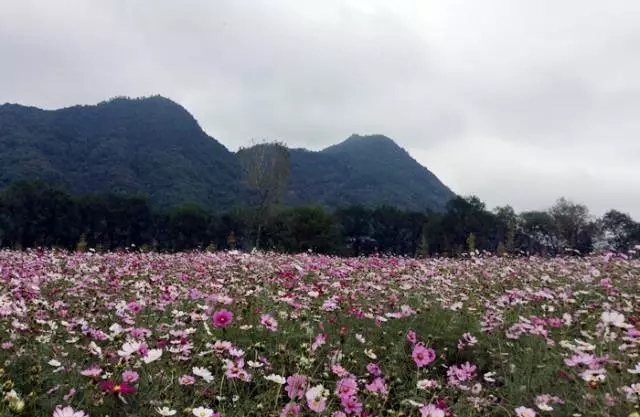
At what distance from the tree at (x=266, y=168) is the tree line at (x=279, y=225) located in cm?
64

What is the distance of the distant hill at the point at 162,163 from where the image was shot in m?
60.3

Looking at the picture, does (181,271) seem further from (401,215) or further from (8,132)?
(8,132)

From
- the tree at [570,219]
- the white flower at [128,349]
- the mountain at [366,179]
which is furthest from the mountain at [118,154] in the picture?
the white flower at [128,349]

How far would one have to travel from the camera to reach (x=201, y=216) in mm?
44719

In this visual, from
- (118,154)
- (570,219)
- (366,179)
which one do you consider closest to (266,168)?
(570,219)

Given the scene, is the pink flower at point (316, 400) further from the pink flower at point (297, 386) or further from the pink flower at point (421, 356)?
the pink flower at point (421, 356)

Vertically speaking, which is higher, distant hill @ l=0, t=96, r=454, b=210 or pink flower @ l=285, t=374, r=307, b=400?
distant hill @ l=0, t=96, r=454, b=210

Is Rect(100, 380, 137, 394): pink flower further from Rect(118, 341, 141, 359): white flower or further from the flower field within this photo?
Rect(118, 341, 141, 359): white flower

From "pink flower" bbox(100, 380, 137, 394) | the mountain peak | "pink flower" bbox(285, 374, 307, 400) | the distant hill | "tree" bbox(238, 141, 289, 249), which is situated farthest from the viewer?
the mountain peak

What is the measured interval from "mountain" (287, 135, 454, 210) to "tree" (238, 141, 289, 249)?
42797mm

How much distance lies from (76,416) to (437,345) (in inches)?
108

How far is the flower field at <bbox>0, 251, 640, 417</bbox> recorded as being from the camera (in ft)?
7.43

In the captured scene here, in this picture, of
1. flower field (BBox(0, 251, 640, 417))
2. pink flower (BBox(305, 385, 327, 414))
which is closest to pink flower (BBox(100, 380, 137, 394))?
flower field (BBox(0, 251, 640, 417))

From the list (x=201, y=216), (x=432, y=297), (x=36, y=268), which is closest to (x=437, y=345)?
(x=432, y=297)
